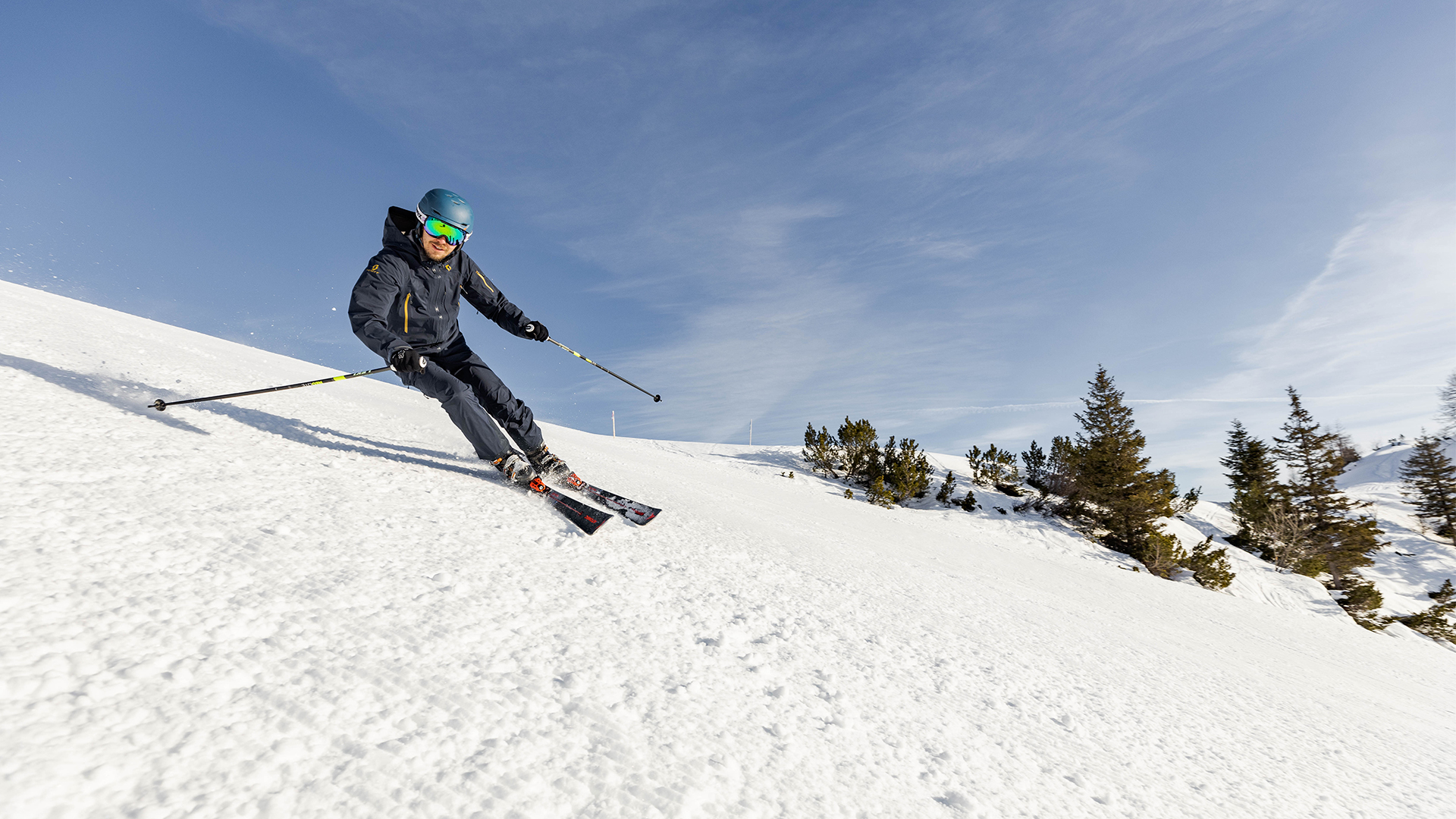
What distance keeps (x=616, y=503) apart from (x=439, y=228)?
2434 millimetres

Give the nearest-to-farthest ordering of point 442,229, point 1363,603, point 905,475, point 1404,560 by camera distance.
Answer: point 442,229 < point 1363,603 < point 905,475 < point 1404,560

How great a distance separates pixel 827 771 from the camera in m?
1.54

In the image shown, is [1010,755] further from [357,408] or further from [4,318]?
[4,318]

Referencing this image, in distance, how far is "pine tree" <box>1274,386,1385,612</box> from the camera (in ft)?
69.5

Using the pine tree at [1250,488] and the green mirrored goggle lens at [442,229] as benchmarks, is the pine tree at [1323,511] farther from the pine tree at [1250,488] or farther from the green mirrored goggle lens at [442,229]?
the green mirrored goggle lens at [442,229]

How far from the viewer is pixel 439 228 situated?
13.3ft

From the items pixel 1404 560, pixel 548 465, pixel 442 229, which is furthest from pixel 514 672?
pixel 1404 560

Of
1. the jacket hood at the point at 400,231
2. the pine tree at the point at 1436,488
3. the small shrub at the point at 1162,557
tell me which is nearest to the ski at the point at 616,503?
the jacket hood at the point at 400,231

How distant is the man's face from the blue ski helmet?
131mm

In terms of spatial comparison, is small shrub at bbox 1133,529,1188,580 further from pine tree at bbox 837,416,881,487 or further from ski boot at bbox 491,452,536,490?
ski boot at bbox 491,452,536,490

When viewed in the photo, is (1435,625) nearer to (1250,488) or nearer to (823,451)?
(1250,488)

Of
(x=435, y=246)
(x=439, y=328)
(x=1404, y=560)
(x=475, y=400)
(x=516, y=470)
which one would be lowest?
(x=516, y=470)

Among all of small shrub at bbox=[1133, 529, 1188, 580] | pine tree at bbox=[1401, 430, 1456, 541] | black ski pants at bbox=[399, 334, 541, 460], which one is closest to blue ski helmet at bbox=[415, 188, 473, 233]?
black ski pants at bbox=[399, 334, 541, 460]

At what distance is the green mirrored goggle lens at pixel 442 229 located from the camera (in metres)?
4.05
